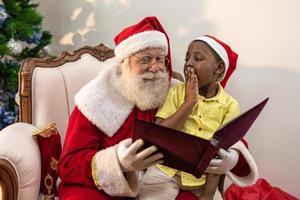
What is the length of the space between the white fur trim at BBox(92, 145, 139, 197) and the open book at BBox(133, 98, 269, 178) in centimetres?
16

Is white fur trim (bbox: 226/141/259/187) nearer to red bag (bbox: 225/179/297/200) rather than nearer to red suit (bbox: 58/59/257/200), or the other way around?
red suit (bbox: 58/59/257/200)

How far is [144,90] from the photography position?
1378 millimetres

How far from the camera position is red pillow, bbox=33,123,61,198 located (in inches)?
55.9

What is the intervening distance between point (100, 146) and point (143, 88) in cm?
27

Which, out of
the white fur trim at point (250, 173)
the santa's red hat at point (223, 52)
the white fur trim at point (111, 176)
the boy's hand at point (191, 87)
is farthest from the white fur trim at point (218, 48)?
the white fur trim at point (111, 176)

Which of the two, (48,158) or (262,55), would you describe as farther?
(262,55)

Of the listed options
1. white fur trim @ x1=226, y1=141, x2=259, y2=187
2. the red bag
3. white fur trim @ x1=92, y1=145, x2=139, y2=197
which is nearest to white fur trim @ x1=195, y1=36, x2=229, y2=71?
white fur trim @ x1=226, y1=141, x2=259, y2=187

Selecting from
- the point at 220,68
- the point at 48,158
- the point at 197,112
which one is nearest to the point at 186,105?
the point at 197,112

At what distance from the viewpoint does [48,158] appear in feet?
4.71

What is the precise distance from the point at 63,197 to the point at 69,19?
141 cm

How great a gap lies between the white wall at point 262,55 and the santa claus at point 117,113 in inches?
24.0

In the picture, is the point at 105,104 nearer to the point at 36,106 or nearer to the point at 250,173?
the point at 36,106

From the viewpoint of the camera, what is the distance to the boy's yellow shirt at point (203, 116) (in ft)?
4.47

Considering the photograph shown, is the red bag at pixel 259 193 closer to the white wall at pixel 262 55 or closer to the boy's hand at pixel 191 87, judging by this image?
the white wall at pixel 262 55
